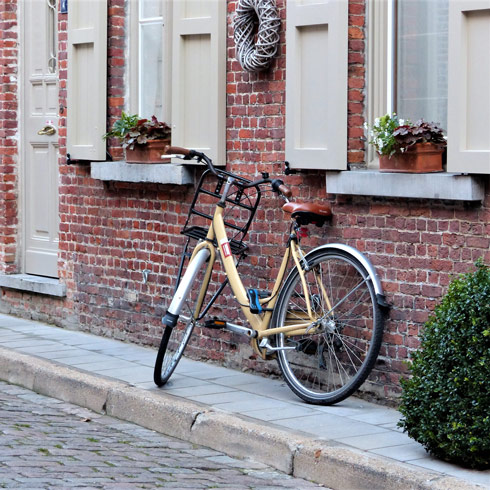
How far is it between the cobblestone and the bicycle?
2.29ft

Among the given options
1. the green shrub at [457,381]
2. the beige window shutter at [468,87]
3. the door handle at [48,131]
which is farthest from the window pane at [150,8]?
the green shrub at [457,381]

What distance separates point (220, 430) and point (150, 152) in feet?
9.85

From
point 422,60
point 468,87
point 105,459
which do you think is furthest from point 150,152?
point 105,459

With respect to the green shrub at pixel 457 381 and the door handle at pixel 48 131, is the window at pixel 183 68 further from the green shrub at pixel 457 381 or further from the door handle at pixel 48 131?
the green shrub at pixel 457 381

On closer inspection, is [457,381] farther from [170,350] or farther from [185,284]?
[170,350]

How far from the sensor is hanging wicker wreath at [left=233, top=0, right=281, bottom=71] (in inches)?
304

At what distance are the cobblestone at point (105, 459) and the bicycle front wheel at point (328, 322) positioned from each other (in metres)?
0.95

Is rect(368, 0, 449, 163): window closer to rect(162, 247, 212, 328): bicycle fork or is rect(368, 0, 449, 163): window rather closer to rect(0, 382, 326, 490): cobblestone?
rect(162, 247, 212, 328): bicycle fork

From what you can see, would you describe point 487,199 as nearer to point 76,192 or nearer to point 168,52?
point 168,52

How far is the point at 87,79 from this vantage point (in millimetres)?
9750

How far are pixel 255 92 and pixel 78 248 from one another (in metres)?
2.63

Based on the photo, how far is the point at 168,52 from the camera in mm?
9023

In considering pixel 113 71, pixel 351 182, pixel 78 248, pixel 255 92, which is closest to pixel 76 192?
pixel 78 248

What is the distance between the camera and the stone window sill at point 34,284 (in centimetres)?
1018
